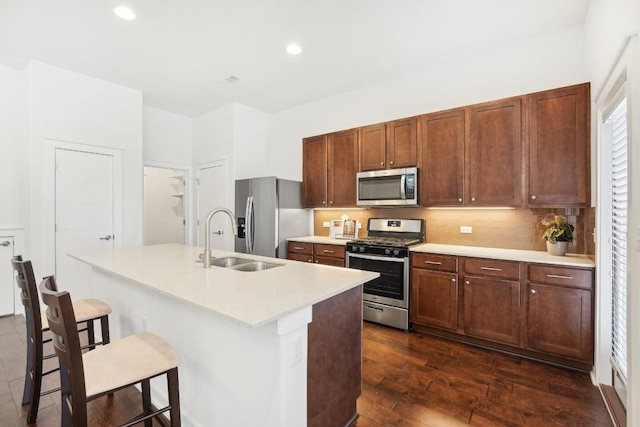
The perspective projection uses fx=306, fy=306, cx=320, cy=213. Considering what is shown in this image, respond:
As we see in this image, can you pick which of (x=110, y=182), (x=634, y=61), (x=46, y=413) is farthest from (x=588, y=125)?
(x=110, y=182)

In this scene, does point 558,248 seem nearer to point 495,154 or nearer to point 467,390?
point 495,154

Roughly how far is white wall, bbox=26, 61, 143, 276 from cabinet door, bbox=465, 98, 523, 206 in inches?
166

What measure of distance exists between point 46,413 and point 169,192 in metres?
5.27

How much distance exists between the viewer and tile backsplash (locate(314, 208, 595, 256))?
9.27 ft

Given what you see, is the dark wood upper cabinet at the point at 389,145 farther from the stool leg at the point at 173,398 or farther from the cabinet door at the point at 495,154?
the stool leg at the point at 173,398

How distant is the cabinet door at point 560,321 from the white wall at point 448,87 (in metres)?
1.91

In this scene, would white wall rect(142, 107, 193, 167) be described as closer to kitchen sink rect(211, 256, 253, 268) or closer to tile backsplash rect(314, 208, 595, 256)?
kitchen sink rect(211, 256, 253, 268)

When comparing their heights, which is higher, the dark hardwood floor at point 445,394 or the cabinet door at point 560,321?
the cabinet door at point 560,321

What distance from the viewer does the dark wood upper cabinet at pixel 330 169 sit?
13.3 feet

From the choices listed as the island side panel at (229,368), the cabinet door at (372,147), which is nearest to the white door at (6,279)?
the island side panel at (229,368)

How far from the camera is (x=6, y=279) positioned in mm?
3689

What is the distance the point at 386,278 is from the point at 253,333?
7.34ft

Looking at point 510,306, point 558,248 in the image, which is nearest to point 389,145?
point 558,248

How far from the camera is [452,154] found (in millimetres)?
3234
